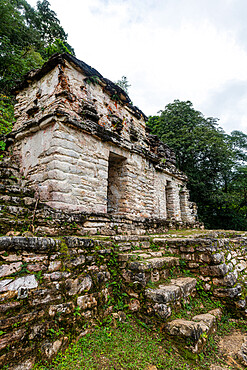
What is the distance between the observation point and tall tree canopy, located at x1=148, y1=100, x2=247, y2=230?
47.3 feet

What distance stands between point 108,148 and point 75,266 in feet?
11.0

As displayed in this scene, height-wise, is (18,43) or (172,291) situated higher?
(18,43)

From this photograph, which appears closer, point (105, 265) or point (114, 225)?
point (105, 265)

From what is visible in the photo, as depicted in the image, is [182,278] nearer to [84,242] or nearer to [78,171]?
[84,242]

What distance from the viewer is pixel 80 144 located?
14.1 ft

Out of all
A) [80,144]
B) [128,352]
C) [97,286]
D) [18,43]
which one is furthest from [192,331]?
[18,43]

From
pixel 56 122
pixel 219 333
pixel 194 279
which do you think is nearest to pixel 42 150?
pixel 56 122

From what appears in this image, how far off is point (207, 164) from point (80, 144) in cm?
1403

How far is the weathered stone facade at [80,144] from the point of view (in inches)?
152

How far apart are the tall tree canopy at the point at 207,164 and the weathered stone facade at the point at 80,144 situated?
9.33 m

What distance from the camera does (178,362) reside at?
2.00 metres

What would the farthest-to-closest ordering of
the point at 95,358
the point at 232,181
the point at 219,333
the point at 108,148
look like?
the point at 232,181, the point at 108,148, the point at 219,333, the point at 95,358

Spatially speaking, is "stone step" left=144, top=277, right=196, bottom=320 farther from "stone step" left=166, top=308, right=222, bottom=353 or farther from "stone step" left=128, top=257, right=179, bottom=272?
"stone step" left=128, top=257, right=179, bottom=272

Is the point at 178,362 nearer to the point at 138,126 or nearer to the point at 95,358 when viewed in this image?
the point at 95,358
